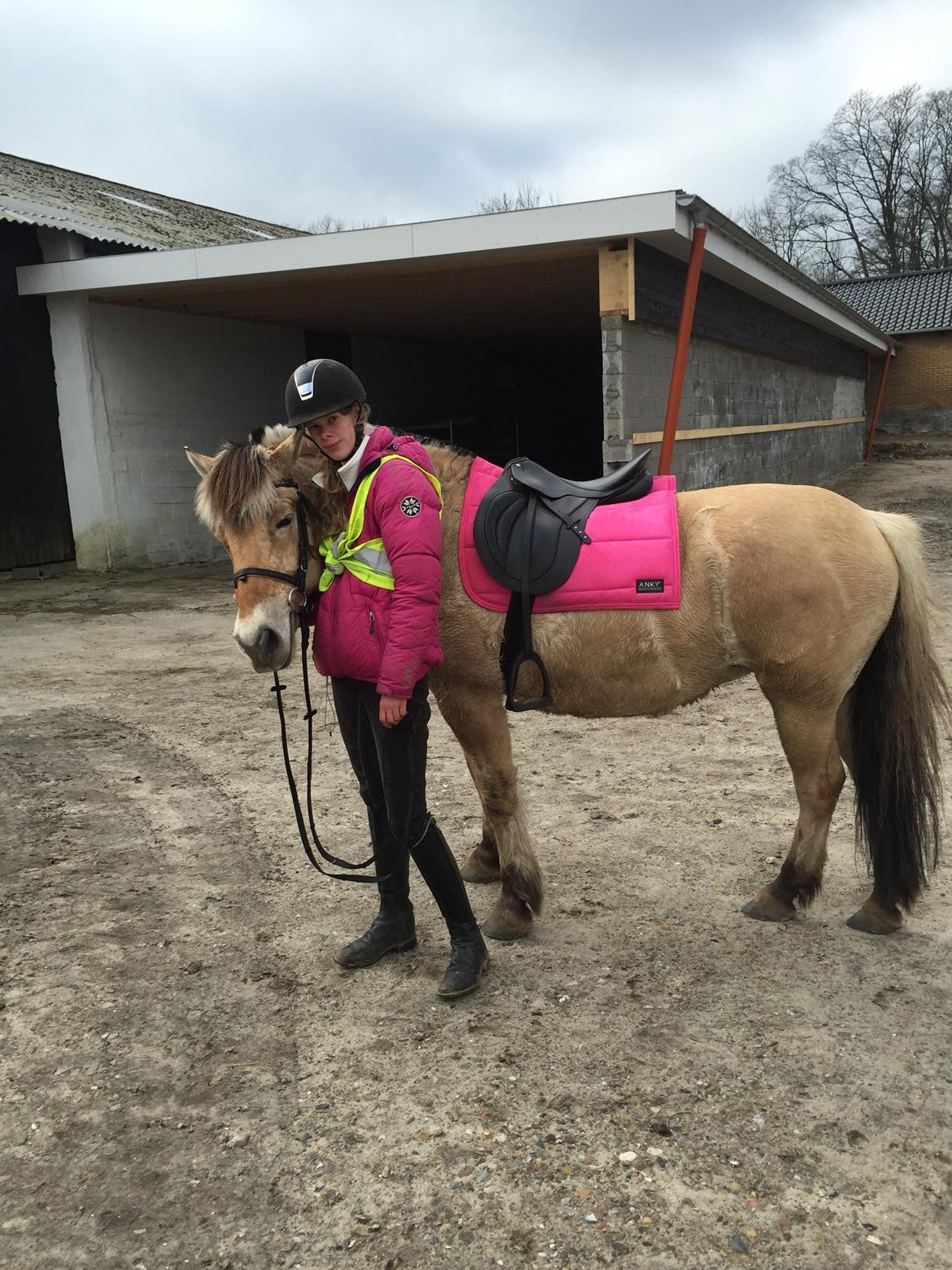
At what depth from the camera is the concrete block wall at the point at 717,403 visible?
→ 8234 mm

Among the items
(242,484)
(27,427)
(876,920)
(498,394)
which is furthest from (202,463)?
(498,394)

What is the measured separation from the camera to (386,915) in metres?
2.86

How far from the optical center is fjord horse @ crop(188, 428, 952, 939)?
2.63 metres

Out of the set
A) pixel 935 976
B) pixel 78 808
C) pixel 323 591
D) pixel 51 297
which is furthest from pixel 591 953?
pixel 51 297

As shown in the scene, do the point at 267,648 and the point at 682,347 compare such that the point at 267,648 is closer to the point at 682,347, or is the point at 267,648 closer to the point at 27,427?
the point at 682,347

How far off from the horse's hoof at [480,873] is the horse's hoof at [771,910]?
0.90 meters

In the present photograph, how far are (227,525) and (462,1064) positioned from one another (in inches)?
59.6

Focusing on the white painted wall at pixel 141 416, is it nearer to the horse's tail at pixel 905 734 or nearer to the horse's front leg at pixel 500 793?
the horse's front leg at pixel 500 793

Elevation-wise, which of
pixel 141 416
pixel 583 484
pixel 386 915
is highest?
pixel 141 416

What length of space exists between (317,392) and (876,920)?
A: 7.64 ft

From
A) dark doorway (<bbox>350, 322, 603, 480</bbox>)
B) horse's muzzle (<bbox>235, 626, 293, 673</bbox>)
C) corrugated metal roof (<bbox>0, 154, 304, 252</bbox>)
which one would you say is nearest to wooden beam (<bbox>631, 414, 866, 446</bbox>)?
dark doorway (<bbox>350, 322, 603, 480</bbox>)

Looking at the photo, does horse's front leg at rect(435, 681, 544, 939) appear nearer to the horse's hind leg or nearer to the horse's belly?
the horse's belly

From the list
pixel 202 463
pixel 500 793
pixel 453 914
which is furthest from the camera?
pixel 500 793

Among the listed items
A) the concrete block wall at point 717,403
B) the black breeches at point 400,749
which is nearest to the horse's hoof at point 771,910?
the black breeches at point 400,749
